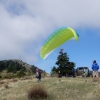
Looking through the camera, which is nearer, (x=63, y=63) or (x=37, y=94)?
(x=37, y=94)

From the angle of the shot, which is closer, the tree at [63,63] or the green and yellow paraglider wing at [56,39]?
the green and yellow paraglider wing at [56,39]

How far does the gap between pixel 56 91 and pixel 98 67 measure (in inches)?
175

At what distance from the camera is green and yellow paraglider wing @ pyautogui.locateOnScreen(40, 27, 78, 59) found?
1755cm

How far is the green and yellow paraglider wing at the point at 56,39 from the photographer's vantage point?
57.6ft

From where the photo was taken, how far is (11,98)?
2036cm

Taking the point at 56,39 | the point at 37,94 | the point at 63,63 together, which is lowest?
the point at 37,94

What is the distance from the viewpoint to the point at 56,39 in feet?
59.2

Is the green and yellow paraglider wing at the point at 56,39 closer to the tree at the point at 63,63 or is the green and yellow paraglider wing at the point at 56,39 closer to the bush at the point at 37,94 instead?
the bush at the point at 37,94

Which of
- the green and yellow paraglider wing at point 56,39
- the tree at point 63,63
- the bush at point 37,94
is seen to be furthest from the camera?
the tree at point 63,63

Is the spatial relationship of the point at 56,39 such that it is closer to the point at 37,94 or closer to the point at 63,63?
the point at 37,94

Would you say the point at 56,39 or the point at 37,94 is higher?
the point at 56,39

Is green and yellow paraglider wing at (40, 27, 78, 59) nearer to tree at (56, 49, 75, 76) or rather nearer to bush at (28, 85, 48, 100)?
bush at (28, 85, 48, 100)

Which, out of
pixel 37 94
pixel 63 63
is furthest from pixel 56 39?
pixel 63 63

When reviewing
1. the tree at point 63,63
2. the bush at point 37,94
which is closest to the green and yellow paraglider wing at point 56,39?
the bush at point 37,94
